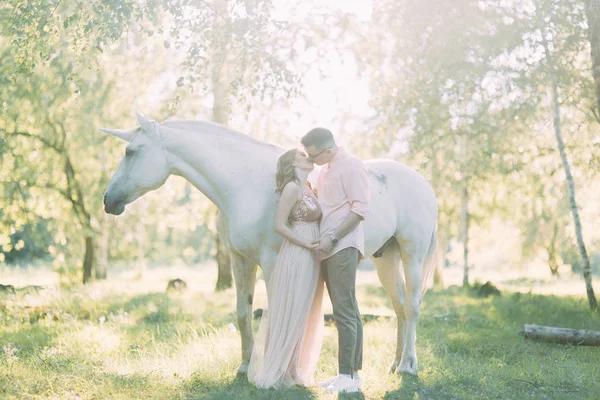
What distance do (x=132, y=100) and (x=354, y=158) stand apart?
36.1 feet

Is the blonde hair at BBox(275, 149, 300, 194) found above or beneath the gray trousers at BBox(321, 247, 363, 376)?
above

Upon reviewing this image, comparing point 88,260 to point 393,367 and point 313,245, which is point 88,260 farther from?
point 313,245

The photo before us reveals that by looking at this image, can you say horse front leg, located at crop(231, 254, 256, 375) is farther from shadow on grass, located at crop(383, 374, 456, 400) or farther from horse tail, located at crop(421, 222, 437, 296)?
horse tail, located at crop(421, 222, 437, 296)

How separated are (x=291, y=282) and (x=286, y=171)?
921 millimetres

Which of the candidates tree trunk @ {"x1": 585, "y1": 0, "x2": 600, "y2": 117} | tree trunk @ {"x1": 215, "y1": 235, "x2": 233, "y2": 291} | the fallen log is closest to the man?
the fallen log

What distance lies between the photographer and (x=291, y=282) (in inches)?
190

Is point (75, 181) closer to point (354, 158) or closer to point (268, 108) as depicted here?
point (268, 108)

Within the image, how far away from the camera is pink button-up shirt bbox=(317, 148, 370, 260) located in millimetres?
4773

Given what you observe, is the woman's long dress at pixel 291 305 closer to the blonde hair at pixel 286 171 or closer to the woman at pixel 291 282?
the woman at pixel 291 282

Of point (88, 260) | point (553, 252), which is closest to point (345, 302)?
point (88, 260)

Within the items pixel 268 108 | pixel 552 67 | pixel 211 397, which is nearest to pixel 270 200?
pixel 211 397

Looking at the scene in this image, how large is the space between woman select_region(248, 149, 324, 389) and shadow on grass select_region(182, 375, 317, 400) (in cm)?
11

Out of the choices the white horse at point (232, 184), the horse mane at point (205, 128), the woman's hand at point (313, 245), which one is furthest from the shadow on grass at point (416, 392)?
the horse mane at point (205, 128)

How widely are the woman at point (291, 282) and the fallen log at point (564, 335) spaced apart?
13.4 feet
